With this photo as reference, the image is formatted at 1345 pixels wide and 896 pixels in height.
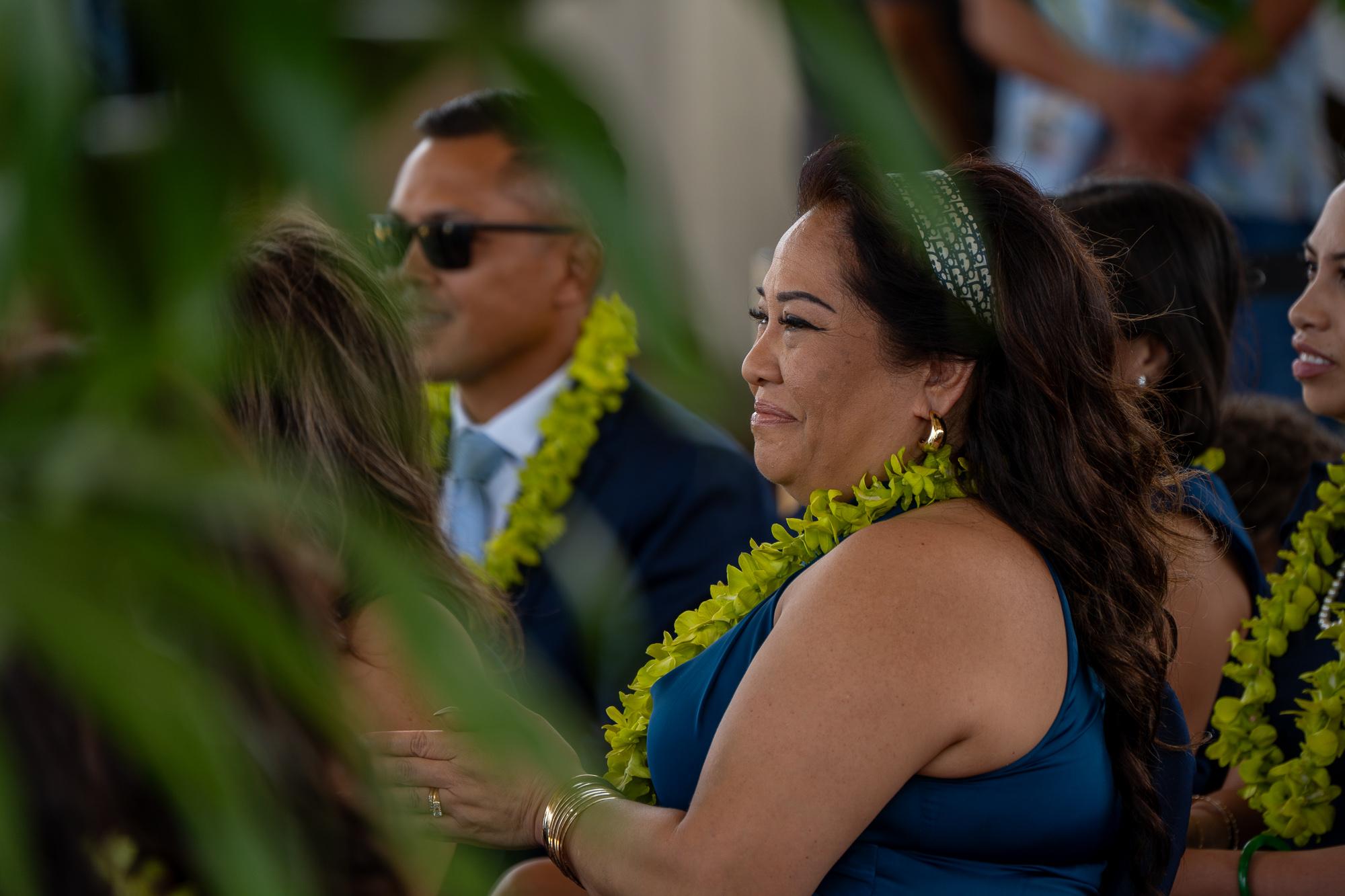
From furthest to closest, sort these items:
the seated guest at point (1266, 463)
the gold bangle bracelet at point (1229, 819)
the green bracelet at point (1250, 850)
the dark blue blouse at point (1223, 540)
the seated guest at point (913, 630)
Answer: the seated guest at point (1266, 463) < the gold bangle bracelet at point (1229, 819) < the dark blue blouse at point (1223, 540) < the green bracelet at point (1250, 850) < the seated guest at point (913, 630)

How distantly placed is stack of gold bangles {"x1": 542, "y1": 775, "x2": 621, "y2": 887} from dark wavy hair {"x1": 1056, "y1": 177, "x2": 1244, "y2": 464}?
3.53 ft

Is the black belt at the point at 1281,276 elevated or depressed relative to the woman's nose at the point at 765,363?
depressed

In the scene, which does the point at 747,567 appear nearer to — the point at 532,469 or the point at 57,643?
the point at 532,469

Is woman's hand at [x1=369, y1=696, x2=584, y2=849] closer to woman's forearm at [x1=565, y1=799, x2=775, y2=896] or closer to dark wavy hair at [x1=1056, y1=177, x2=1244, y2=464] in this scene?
woman's forearm at [x1=565, y1=799, x2=775, y2=896]

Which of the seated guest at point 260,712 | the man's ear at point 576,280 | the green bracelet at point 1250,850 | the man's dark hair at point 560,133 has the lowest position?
the green bracelet at point 1250,850

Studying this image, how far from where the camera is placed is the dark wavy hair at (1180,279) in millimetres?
2217

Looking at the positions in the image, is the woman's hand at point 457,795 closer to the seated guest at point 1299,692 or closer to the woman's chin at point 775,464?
the woman's chin at point 775,464

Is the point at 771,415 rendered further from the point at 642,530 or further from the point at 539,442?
the point at 539,442

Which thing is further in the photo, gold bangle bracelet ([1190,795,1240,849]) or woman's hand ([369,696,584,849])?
gold bangle bracelet ([1190,795,1240,849])

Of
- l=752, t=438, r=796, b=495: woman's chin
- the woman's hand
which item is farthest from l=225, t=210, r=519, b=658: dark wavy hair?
l=752, t=438, r=796, b=495: woman's chin

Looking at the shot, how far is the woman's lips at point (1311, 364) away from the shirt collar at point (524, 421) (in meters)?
1.33

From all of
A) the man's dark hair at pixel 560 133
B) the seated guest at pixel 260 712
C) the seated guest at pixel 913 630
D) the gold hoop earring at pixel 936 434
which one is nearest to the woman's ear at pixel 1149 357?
the seated guest at pixel 913 630

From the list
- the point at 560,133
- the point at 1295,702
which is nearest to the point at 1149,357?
the point at 1295,702

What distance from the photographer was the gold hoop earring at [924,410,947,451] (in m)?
1.64
